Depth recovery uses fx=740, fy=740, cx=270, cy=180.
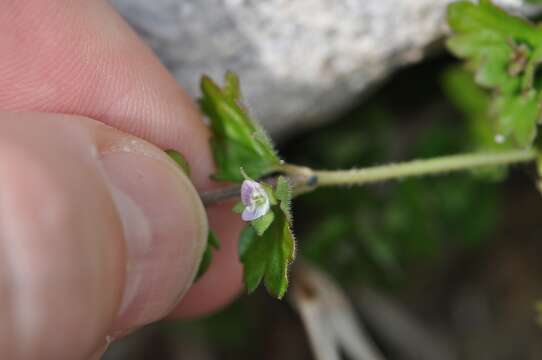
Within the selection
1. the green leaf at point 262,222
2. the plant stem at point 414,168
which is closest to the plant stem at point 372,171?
the plant stem at point 414,168

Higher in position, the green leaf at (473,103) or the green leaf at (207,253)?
the green leaf at (207,253)

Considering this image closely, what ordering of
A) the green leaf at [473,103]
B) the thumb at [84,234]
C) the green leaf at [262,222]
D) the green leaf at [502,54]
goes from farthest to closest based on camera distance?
the green leaf at [473,103] < the green leaf at [502,54] < the green leaf at [262,222] < the thumb at [84,234]

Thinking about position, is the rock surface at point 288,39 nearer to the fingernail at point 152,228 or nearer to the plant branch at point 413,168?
the plant branch at point 413,168

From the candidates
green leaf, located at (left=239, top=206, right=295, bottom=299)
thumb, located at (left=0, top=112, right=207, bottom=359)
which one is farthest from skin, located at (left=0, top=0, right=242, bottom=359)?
green leaf, located at (left=239, top=206, right=295, bottom=299)

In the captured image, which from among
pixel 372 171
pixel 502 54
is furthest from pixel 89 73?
pixel 502 54

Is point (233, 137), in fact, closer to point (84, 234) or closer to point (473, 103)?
point (84, 234)

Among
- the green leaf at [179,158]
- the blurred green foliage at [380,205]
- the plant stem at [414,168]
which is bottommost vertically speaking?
the blurred green foliage at [380,205]
